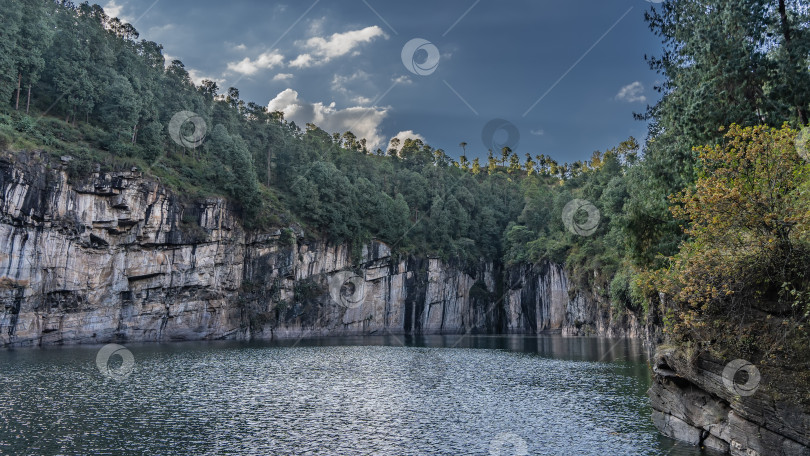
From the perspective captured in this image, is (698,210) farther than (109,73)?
No

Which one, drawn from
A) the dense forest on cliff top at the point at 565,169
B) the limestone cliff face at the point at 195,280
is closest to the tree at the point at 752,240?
the dense forest on cliff top at the point at 565,169

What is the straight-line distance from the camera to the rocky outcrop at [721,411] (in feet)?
41.3

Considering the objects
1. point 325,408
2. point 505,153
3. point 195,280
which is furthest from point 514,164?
point 325,408

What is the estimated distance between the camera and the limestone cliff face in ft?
153

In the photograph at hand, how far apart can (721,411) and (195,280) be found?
54834 millimetres

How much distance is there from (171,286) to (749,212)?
56378 millimetres

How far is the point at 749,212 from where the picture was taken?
43.3ft

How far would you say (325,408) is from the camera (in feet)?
73.0

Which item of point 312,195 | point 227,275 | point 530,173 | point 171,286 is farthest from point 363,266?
point 530,173

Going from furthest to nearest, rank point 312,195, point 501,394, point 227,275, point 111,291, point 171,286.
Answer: point 312,195 → point 227,275 → point 171,286 → point 111,291 → point 501,394

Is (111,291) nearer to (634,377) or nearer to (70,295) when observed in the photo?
(70,295)

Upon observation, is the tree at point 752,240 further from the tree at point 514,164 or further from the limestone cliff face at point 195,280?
the tree at point 514,164

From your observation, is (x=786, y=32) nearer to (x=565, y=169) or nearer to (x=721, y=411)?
(x=721, y=411)

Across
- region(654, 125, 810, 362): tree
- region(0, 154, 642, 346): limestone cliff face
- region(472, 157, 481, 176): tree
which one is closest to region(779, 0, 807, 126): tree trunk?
region(654, 125, 810, 362): tree
